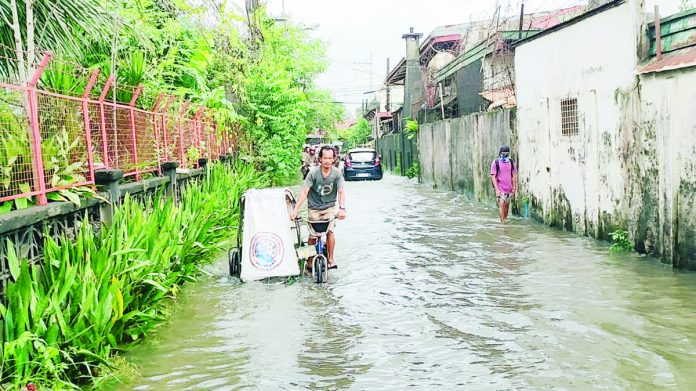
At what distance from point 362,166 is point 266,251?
71.6 ft

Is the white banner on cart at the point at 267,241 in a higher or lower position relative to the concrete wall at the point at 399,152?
lower

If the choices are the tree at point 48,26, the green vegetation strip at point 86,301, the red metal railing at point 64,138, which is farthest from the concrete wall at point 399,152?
the green vegetation strip at point 86,301

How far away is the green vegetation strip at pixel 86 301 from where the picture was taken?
4.59m

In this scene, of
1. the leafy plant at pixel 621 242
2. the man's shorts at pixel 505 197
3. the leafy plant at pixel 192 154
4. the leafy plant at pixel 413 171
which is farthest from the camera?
the leafy plant at pixel 413 171

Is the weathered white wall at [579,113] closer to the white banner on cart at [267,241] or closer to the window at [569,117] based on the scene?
the window at [569,117]

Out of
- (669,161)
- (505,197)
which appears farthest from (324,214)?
(505,197)

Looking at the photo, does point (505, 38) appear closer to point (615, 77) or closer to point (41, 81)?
point (615, 77)

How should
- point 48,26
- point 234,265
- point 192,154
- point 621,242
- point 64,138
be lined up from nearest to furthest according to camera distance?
point 64,138, point 48,26, point 234,265, point 621,242, point 192,154

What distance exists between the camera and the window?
11758 mm

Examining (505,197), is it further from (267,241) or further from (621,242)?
(267,241)

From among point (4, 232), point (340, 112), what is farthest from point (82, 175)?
point (340, 112)

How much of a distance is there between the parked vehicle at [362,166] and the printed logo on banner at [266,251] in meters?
21.7

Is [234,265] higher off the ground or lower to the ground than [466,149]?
lower

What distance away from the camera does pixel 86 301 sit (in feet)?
16.6
